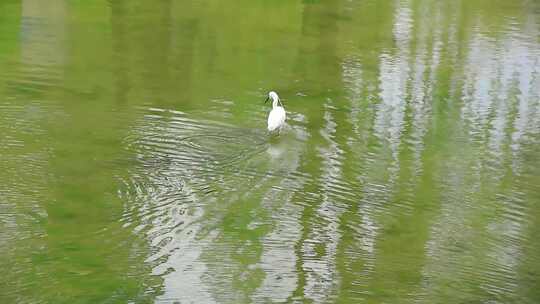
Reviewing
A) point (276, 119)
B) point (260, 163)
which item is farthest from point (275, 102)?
point (260, 163)

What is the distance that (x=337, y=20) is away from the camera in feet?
62.8

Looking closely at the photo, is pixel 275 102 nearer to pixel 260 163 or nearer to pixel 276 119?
pixel 276 119

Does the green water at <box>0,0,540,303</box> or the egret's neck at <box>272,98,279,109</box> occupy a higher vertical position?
the egret's neck at <box>272,98,279,109</box>

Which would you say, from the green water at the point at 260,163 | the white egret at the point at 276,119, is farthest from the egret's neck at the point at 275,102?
the white egret at the point at 276,119

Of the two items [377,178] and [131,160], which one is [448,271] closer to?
[377,178]

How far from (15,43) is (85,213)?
671 centimetres

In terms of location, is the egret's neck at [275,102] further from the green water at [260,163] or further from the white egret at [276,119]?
the white egret at [276,119]

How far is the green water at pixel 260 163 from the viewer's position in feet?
27.5

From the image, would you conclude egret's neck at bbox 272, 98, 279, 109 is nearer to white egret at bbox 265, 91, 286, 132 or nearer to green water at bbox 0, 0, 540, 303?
green water at bbox 0, 0, 540, 303

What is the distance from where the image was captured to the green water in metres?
8.38

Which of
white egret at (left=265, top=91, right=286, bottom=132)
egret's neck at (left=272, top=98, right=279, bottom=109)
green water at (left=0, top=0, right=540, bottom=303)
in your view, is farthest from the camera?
egret's neck at (left=272, top=98, right=279, bottom=109)

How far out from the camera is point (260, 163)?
430 inches

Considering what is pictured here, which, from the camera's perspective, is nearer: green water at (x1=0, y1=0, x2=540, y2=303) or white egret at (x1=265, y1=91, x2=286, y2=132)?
green water at (x1=0, y1=0, x2=540, y2=303)

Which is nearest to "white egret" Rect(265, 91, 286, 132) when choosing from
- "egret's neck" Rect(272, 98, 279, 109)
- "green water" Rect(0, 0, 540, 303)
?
"green water" Rect(0, 0, 540, 303)
